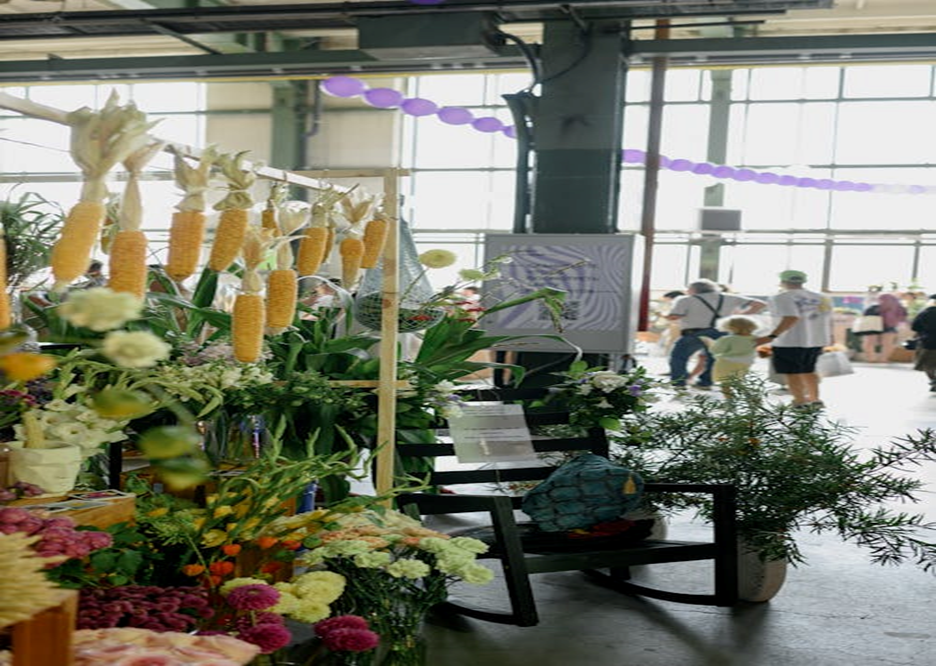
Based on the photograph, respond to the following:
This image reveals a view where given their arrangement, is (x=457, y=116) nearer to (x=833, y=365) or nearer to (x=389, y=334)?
(x=833, y=365)

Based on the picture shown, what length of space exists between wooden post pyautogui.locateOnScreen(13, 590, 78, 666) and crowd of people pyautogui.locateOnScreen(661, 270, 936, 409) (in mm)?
5679

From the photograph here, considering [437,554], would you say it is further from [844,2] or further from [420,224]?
[420,224]

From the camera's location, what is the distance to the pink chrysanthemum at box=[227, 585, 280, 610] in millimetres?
2195

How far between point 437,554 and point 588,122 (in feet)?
15.2

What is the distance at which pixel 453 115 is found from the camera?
28.0 feet

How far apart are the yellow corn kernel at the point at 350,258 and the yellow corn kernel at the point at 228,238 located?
783mm

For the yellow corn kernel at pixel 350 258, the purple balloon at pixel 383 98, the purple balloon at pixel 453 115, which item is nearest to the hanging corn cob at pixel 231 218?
the yellow corn kernel at pixel 350 258

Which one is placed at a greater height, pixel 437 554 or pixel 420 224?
pixel 420 224

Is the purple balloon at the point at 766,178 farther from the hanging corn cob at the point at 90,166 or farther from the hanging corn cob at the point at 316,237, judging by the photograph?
the hanging corn cob at the point at 90,166

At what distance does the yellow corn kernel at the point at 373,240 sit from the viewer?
3059mm

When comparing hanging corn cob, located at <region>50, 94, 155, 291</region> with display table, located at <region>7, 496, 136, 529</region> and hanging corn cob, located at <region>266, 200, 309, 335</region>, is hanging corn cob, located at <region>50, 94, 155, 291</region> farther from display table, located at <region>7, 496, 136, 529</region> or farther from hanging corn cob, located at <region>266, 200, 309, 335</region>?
display table, located at <region>7, 496, 136, 529</region>

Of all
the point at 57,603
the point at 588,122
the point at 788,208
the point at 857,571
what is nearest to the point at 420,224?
the point at 788,208

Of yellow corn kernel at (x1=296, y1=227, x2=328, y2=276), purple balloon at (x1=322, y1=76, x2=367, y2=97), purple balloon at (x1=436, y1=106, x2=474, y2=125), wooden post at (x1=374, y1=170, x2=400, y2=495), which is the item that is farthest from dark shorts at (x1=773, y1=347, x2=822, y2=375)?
yellow corn kernel at (x1=296, y1=227, x2=328, y2=276)

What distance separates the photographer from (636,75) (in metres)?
8.43
